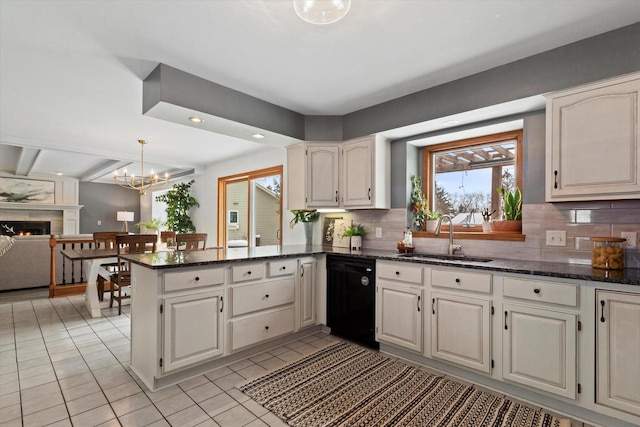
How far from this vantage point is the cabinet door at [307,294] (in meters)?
3.21

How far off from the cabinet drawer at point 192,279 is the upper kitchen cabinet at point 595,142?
2.52 m

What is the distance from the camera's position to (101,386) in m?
2.29

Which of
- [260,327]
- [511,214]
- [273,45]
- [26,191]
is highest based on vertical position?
[273,45]

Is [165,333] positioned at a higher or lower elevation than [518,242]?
lower

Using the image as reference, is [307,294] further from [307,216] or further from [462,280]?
[462,280]

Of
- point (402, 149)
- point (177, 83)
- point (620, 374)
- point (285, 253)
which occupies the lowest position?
point (620, 374)

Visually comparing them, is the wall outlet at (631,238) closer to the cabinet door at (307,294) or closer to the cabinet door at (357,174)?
the cabinet door at (357,174)

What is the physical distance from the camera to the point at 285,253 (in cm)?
307

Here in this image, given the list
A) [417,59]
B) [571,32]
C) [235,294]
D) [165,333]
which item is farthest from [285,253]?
[571,32]

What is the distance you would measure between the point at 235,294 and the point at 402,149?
7.41 ft

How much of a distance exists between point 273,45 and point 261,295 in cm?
200

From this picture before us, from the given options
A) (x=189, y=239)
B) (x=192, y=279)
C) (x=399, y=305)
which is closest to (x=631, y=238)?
(x=399, y=305)

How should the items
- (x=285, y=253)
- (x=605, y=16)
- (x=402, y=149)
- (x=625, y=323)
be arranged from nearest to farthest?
(x=625, y=323)
(x=605, y=16)
(x=285, y=253)
(x=402, y=149)

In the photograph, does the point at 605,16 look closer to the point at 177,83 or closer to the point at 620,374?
the point at 620,374
